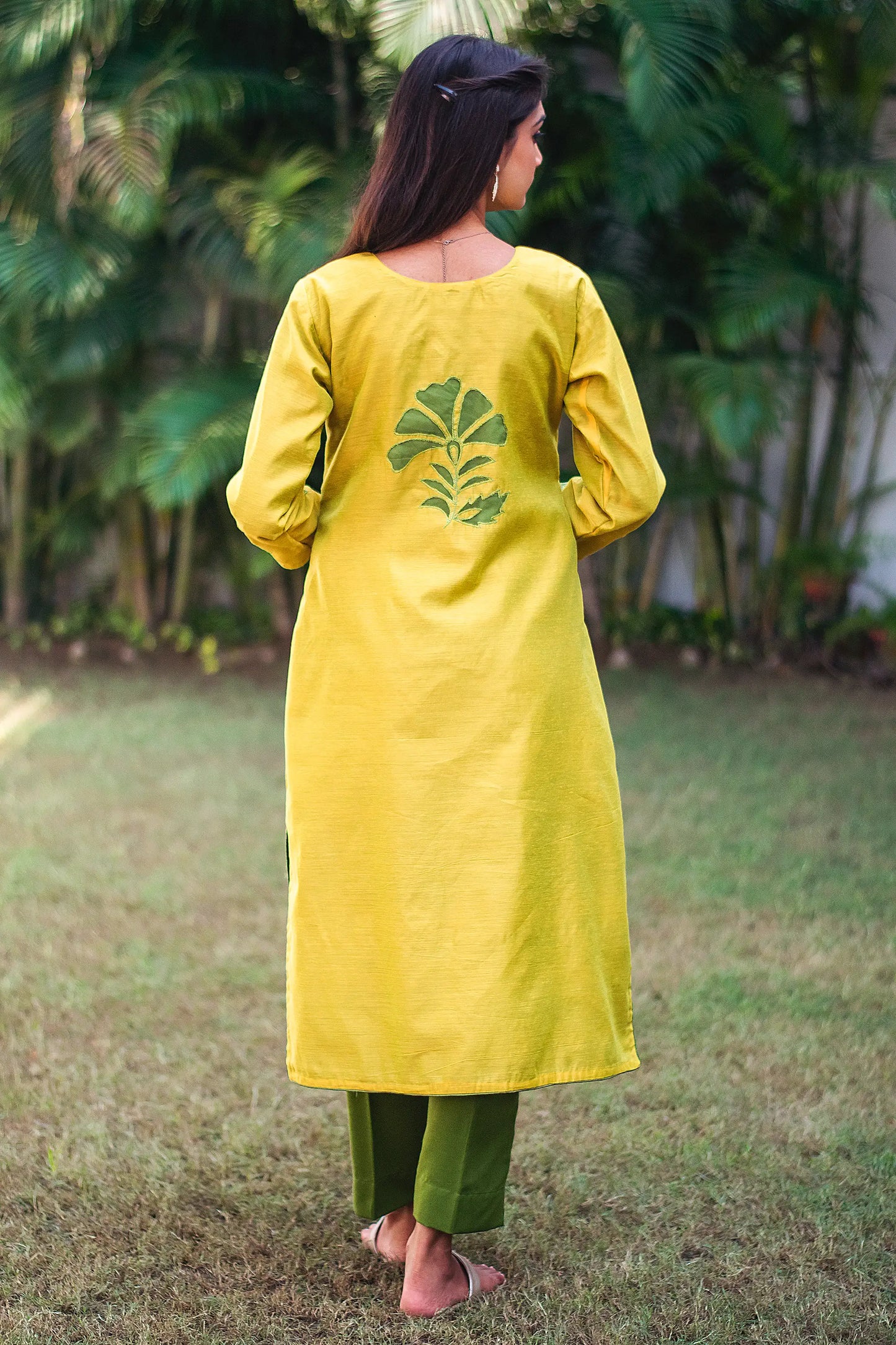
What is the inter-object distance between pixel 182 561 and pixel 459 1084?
18.1ft

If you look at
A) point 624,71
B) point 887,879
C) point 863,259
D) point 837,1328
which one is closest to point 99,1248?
point 837,1328

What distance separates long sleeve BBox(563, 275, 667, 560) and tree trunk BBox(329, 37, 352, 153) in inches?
183

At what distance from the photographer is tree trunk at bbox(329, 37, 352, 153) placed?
5.97 meters

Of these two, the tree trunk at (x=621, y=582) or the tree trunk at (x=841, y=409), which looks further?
the tree trunk at (x=621, y=582)

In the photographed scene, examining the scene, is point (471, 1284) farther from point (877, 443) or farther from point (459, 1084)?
point (877, 443)

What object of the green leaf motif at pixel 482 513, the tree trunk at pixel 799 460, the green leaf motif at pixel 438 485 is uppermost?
the green leaf motif at pixel 438 485

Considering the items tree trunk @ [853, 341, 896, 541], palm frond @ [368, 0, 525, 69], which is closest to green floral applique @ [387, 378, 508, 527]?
palm frond @ [368, 0, 525, 69]

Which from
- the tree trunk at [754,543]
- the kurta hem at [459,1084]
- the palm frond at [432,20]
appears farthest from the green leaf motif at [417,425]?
the tree trunk at [754,543]

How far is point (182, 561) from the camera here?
22.7 ft

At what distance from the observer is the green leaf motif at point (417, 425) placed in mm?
1685

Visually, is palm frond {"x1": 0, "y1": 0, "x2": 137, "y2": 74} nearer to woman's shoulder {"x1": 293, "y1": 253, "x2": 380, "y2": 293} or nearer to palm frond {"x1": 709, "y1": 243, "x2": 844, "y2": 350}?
palm frond {"x1": 709, "y1": 243, "x2": 844, "y2": 350}

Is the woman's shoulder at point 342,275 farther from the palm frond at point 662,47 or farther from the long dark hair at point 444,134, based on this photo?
the palm frond at point 662,47

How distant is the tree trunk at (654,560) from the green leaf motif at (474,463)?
4.90 metres

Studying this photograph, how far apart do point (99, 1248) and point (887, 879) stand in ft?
7.57
